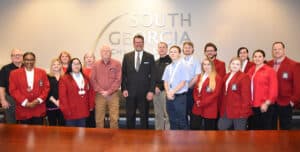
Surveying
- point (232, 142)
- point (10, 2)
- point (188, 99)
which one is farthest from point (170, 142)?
point (10, 2)

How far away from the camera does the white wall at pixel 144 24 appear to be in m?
6.66

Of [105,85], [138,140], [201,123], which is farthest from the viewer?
[105,85]

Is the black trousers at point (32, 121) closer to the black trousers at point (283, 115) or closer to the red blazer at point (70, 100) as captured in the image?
the red blazer at point (70, 100)

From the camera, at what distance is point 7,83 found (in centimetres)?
475

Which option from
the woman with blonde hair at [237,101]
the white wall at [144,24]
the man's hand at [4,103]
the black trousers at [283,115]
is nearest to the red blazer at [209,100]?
the woman with blonde hair at [237,101]

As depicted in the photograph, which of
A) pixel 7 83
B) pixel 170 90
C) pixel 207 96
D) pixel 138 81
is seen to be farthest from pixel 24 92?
pixel 207 96

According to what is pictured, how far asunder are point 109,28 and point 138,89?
2424 mm

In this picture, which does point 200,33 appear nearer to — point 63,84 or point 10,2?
point 63,84

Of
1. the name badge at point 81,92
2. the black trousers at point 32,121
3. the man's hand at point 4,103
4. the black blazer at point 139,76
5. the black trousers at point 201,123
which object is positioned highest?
the black blazer at point 139,76

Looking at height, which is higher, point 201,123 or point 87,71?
point 87,71

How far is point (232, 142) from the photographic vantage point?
1.94m

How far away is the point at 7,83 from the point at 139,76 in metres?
1.80

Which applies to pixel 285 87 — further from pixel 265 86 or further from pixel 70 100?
pixel 70 100

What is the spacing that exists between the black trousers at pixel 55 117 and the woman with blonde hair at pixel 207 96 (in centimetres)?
175
